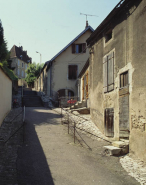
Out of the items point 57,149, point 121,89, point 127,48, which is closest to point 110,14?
point 127,48

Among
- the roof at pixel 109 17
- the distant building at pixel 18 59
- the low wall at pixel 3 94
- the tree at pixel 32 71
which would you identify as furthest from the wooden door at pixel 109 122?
the distant building at pixel 18 59

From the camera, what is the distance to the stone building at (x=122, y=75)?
7.46 meters

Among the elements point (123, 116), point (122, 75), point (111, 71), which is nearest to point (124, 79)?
point (122, 75)

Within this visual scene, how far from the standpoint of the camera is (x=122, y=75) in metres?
9.16

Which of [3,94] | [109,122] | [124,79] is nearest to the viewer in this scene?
[124,79]

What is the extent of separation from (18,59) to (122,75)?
49604mm

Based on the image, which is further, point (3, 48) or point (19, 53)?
point (19, 53)

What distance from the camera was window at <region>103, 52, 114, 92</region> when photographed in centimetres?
1000

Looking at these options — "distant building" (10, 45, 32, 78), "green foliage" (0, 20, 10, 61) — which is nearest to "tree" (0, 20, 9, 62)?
"green foliage" (0, 20, 10, 61)

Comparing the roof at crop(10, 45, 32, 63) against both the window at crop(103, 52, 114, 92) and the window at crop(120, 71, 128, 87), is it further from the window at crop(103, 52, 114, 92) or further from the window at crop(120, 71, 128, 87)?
the window at crop(120, 71, 128, 87)

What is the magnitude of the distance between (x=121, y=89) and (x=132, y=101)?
1.12m

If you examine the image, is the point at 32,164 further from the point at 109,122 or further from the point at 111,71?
the point at 111,71

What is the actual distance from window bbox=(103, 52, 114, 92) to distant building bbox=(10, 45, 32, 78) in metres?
46.4

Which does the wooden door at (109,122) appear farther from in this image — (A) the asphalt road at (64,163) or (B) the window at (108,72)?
(B) the window at (108,72)
